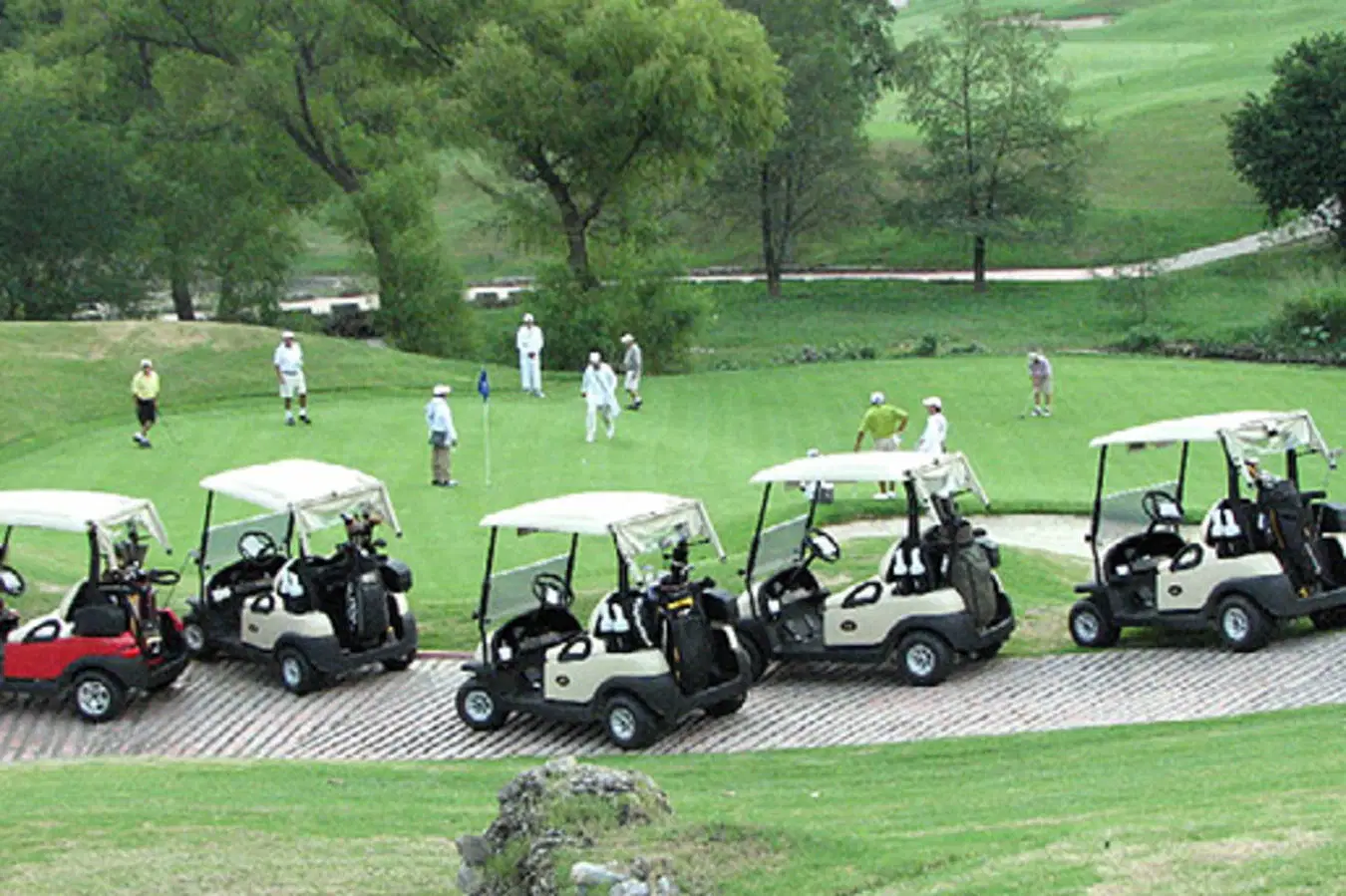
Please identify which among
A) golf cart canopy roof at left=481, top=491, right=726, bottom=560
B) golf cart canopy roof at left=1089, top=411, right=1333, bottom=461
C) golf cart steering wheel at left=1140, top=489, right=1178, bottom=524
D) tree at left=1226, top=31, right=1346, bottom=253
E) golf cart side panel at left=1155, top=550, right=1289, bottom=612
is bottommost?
golf cart side panel at left=1155, top=550, right=1289, bottom=612

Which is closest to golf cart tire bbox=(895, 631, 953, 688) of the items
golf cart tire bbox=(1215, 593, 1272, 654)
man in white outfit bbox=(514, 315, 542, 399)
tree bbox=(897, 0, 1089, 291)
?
golf cart tire bbox=(1215, 593, 1272, 654)

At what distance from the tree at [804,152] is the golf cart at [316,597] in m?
53.1

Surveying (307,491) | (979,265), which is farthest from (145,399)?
(979,265)

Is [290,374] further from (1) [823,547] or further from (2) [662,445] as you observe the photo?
(1) [823,547]

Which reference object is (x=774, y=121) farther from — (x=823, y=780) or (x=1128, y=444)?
(x=823, y=780)

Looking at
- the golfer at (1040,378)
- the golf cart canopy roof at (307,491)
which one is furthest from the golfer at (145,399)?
the golfer at (1040,378)

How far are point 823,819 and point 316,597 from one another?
25.9ft

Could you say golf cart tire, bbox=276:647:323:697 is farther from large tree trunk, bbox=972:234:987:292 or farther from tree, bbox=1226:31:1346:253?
large tree trunk, bbox=972:234:987:292

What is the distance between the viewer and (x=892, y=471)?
55.3 ft

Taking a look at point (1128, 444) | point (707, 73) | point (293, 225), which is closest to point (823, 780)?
point (1128, 444)

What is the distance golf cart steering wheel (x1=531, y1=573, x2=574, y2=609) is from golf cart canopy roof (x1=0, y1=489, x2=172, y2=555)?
368cm

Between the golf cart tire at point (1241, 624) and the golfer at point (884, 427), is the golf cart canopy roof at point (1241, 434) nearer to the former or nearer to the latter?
the golf cart tire at point (1241, 624)

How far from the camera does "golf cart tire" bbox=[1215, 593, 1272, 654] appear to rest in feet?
55.6

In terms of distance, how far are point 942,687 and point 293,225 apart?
5379 centimetres
